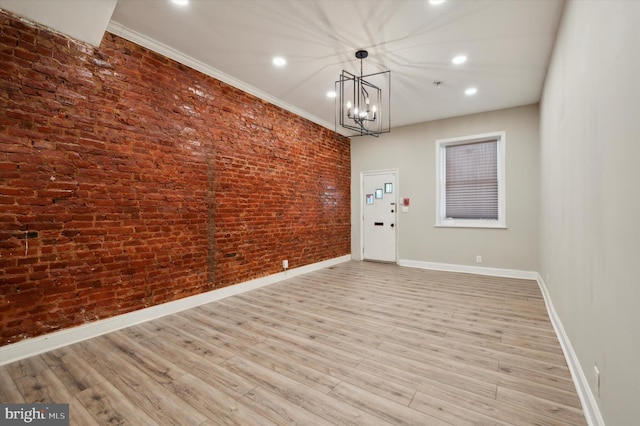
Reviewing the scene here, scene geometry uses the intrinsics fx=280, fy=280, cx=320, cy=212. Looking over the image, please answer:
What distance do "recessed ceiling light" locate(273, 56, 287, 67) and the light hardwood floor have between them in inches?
127

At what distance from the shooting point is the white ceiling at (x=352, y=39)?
8.80 feet

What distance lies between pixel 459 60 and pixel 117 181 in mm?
4299

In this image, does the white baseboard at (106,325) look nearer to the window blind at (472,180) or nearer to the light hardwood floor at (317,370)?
the light hardwood floor at (317,370)

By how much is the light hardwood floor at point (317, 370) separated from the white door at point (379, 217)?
2.96 metres

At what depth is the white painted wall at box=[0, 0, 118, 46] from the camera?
2.30 meters

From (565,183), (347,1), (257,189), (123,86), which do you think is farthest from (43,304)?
(565,183)

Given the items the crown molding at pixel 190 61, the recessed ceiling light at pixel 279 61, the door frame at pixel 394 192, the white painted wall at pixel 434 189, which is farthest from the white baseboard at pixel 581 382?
the crown molding at pixel 190 61

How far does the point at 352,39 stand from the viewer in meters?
3.16

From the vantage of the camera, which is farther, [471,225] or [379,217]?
[379,217]

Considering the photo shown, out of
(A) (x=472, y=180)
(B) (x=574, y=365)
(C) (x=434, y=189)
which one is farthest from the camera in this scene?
(C) (x=434, y=189)

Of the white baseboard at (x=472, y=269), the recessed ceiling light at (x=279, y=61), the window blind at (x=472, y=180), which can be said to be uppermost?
the recessed ceiling light at (x=279, y=61)

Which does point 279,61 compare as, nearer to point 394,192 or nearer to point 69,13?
point 69,13

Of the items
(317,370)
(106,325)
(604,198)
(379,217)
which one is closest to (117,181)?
(106,325)

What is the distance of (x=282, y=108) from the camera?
510 cm
